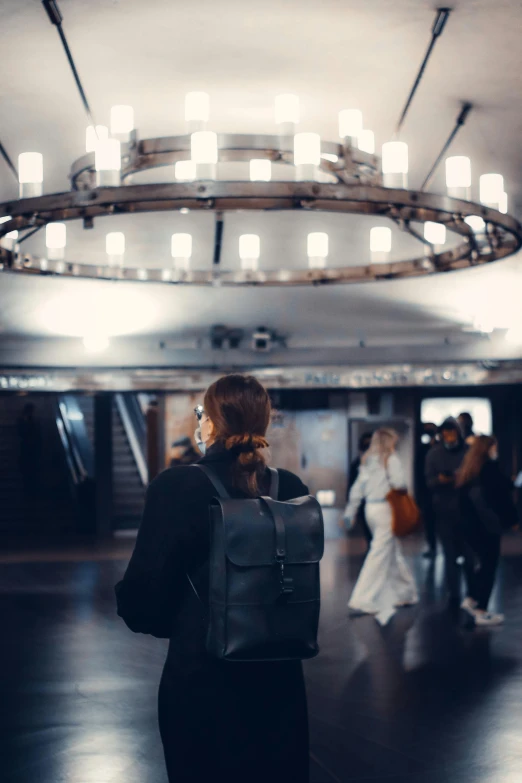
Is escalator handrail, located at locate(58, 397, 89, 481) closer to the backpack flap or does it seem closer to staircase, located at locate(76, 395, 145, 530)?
staircase, located at locate(76, 395, 145, 530)

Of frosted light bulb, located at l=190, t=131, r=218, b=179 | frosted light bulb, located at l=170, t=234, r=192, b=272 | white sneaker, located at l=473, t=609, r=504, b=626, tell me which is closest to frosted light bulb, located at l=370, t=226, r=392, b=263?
frosted light bulb, located at l=170, t=234, r=192, b=272

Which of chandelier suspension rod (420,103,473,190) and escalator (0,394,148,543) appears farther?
escalator (0,394,148,543)

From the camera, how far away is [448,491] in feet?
30.5

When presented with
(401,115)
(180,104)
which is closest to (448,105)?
(401,115)

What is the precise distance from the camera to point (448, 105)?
18.0ft

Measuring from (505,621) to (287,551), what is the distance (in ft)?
20.0

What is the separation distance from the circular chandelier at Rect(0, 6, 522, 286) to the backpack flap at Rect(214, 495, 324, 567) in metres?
1.98

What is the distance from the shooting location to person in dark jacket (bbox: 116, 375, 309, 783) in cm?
229

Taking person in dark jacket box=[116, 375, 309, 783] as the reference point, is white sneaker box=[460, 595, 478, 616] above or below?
below

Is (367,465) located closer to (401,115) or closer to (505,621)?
(505,621)

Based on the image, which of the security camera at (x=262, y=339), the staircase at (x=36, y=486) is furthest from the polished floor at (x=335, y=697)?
the staircase at (x=36, y=486)

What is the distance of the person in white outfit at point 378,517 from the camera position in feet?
27.1

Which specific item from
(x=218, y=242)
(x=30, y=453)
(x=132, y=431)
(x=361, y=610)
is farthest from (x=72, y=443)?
(x=361, y=610)

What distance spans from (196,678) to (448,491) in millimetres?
7240
